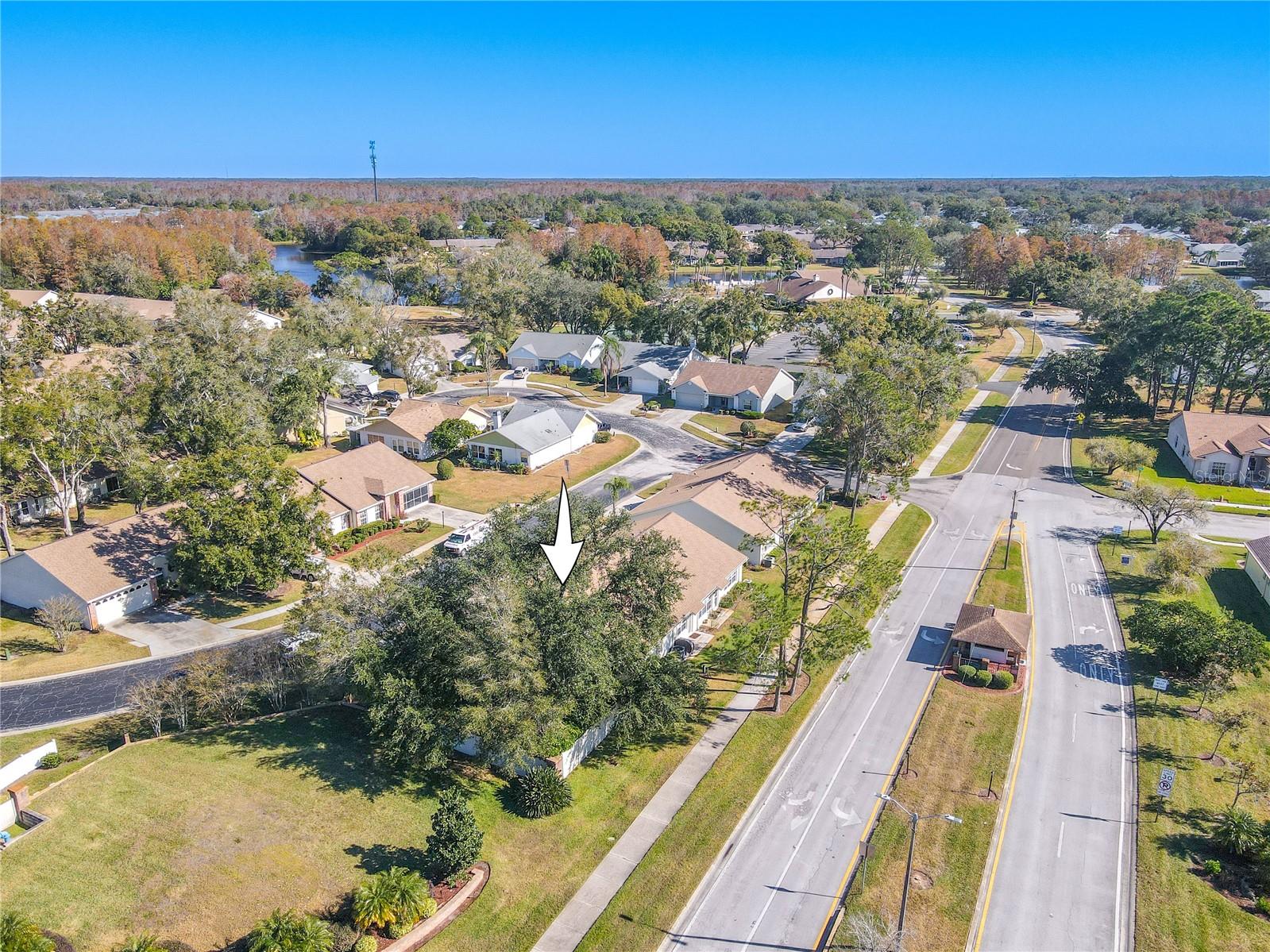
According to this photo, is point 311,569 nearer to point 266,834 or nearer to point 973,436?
point 266,834

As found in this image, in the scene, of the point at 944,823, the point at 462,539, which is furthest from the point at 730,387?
the point at 944,823

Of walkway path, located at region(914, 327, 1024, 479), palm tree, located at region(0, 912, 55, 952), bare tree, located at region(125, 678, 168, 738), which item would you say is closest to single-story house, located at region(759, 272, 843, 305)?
walkway path, located at region(914, 327, 1024, 479)

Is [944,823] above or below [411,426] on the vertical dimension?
below

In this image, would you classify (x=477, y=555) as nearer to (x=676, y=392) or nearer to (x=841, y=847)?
(x=841, y=847)

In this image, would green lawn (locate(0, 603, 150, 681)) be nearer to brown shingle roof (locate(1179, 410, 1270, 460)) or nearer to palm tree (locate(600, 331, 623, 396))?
palm tree (locate(600, 331, 623, 396))

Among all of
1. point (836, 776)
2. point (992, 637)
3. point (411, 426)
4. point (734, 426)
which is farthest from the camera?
point (734, 426)

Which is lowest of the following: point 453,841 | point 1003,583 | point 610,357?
point 1003,583
